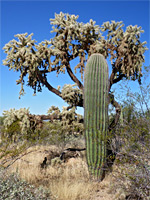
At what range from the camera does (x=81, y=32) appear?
306 inches

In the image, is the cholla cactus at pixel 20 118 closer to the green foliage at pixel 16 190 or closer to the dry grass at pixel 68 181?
the dry grass at pixel 68 181

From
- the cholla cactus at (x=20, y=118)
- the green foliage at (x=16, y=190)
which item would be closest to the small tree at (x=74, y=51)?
the cholla cactus at (x=20, y=118)

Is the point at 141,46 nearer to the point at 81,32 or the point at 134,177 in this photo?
the point at 81,32

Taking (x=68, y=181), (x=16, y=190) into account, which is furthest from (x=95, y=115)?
(x=16, y=190)

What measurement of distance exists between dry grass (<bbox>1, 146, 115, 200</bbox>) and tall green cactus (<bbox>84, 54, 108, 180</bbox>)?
1.52ft

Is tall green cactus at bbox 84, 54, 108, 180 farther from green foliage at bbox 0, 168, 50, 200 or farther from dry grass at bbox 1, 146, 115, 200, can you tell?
green foliage at bbox 0, 168, 50, 200

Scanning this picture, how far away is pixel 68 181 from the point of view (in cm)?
588

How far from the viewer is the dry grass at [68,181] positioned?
16.3 ft

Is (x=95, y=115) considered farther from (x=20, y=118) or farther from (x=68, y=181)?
(x=20, y=118)

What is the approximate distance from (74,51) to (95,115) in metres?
2.67

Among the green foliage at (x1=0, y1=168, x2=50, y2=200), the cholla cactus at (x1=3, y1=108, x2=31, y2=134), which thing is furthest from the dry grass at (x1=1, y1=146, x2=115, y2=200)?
the cholla cactus at (x1=3, y1=108, x2=31, y2=134)

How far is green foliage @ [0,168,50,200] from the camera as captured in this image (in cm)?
407

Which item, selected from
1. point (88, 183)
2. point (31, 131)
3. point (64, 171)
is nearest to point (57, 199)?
point (88, 183)

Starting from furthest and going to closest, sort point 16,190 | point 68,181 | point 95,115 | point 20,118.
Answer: point 20,118 < point 95,115 < point 68,181 < point 16,190
